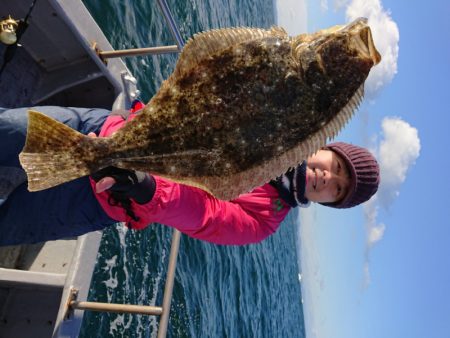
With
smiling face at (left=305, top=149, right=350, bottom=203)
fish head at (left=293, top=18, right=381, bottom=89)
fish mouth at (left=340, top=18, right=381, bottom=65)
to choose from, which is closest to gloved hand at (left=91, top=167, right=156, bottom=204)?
fish head at (left=293, top=18, right=381, bottom=89)

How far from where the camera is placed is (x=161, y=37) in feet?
36.8

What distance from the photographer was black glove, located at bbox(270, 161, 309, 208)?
369cm

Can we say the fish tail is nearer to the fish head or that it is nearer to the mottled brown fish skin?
the mottled brown fish skin

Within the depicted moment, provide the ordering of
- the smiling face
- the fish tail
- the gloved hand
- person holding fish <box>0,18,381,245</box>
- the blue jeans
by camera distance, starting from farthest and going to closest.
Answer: the smiling face → the blue jeans → the gloved hand → person holding fish <box>0,18,381,245</box> → the fish tail

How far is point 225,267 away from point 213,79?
11.4 m

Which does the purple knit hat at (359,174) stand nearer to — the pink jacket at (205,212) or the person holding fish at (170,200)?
the person holding fish at (170,200)

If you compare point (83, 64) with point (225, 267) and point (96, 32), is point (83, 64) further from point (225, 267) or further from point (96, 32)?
point (225, 267)

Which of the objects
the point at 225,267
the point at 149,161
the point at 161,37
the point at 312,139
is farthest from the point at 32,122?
the point at 225,267

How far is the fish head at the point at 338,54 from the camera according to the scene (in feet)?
8.46

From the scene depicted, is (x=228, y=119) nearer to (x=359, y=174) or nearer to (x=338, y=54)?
(x=338, y=54)

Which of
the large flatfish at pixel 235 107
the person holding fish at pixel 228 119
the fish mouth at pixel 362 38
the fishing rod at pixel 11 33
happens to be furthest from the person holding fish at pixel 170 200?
the fish mouth at pixel 362 38

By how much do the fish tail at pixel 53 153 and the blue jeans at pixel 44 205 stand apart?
110 centimetres

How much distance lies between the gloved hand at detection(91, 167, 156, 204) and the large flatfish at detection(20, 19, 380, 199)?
18 centimetres

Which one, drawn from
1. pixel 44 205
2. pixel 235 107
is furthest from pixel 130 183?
pixel 44 205
